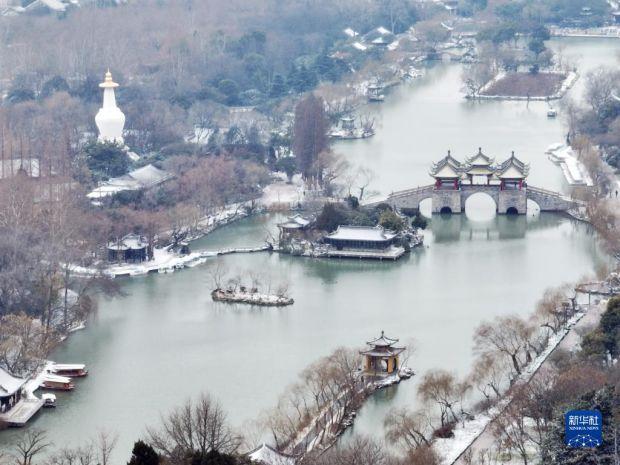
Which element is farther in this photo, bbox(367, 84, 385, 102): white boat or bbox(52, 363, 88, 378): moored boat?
bbox(367, 84, 385, 102): white boat

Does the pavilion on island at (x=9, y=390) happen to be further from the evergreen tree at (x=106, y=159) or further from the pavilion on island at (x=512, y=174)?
the pavilion on island at (x=512, y=174)

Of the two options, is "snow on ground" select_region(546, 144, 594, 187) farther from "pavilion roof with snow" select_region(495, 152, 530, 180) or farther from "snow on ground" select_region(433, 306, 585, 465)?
"snow on ground" select_region(433, 306, 585, 465)

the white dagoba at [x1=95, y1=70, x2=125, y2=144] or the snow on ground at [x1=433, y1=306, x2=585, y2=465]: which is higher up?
the white dagoba at [x1=95, y1=70, x2=125, y2=144]

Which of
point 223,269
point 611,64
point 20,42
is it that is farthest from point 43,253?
point 611,64

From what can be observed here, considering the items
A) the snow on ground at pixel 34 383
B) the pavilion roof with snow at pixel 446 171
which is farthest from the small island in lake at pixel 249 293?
the pavilion roof with snow at pixel 446 171

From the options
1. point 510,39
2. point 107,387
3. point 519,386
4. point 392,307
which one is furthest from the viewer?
point 510,39

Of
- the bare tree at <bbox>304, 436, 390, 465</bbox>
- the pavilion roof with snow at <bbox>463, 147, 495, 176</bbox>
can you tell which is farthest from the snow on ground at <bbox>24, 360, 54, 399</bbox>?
the pavilion roof with snow at <bbox>463, 147, 495, 176</bbox>

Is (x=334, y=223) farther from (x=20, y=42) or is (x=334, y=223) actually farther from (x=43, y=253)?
(x=20, y=42)
